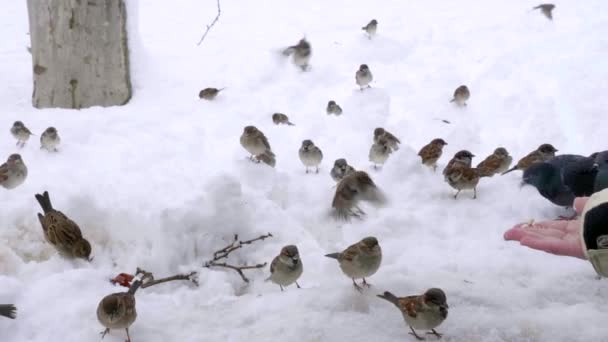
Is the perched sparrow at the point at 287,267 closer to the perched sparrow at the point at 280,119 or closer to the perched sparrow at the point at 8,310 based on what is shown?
the perched sparrow at the point at 8,310

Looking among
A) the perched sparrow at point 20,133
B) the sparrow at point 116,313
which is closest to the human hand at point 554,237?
the sparrow at point 116,313

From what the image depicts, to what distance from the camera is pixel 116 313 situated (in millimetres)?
2674

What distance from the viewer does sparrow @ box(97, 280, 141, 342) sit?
268 centimetres

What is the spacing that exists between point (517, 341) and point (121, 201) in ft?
9.43

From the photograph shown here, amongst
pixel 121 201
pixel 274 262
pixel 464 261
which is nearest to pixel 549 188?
pixel 464 261

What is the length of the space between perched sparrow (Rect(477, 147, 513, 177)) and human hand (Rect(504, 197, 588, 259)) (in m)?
2.11

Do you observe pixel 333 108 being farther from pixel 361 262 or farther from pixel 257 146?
pixel 361 262

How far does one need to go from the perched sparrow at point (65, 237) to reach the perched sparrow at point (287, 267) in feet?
4.04

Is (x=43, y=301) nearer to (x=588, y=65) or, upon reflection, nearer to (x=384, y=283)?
(x=384, y=283)

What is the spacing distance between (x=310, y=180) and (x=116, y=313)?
337 centimetres

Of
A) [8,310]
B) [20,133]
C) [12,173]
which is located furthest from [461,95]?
[8,310]

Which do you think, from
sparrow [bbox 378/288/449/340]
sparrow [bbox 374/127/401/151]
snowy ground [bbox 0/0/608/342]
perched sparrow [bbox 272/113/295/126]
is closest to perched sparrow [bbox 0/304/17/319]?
snowy ground [bbox 0/0/608/342]

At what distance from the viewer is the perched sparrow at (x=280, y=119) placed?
24.2ft

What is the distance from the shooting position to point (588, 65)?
8383 mm
